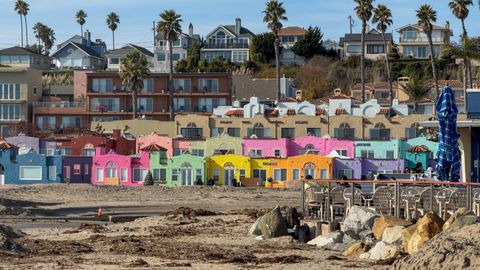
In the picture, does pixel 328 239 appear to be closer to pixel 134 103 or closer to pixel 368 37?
pixel 134 103

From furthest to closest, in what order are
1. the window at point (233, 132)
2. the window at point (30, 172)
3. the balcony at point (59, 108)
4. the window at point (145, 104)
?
1. the balcony at point (59, 108)
2. the window at point (145, 104)
3. the window at point (233, 132)
4. the window at point (30, 172)

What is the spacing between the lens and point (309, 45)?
13025 centimetres

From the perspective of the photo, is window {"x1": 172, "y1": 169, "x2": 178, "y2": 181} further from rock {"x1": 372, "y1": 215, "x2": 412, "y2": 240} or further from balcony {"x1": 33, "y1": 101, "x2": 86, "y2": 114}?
rock {"x1": 372, "y1": 215, "x2": 412, "y2": 240}

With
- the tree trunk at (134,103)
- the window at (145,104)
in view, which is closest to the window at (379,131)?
the tree trunk at (134,103)

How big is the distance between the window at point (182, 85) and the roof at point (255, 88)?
933 centimetres

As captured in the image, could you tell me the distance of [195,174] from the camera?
2876 inches

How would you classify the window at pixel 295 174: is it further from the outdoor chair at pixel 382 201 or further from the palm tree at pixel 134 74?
the outdoor chair at pixel 382 201

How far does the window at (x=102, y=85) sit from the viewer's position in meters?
104

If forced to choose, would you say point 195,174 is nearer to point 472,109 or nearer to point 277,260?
point 472,109

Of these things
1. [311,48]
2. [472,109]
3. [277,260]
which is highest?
[311,48]

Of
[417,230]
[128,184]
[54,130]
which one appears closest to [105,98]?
[54,130]

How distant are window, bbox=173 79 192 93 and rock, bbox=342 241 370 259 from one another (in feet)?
263

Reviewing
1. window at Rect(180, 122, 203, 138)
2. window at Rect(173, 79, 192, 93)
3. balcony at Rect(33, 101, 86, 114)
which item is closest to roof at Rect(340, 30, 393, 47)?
window at Rect(173, 79, 192, 93)

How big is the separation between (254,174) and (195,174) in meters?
4.11
